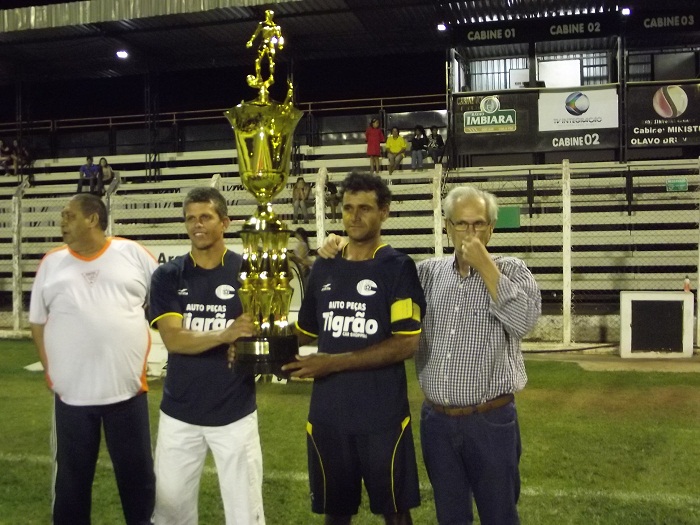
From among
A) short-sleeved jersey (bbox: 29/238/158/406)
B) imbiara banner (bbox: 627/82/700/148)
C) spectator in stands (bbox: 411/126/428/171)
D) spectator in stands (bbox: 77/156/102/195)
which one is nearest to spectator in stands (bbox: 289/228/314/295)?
short-sleeved jersey (bbox: 29/238/158/406)

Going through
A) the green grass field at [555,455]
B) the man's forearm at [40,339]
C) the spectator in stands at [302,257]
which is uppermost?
the spectator in stands at [302,257]

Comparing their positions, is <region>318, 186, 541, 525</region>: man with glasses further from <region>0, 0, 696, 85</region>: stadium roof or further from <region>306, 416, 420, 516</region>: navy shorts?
<region>0, 0, 696, 85</region>: stadium roof

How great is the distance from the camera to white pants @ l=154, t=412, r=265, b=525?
11.5ft

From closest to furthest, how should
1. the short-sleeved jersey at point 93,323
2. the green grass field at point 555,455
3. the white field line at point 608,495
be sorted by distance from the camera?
the short-sleeved jersey at point 93,323
the green grass field at point 555,455
the white field line at point 608,495

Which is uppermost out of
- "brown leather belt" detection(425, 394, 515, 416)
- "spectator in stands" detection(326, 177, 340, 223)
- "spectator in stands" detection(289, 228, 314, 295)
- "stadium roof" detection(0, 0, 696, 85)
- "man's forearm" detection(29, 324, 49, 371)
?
"stadium roof" detection(0, 0, 696, 85)

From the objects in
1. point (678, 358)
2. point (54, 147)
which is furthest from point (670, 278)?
point (54, 147)

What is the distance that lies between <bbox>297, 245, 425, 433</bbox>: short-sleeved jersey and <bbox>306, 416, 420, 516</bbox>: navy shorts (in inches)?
2.2

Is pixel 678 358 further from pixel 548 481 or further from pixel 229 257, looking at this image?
pixel 229 257

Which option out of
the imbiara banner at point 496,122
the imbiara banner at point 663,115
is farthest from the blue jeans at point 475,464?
the imbiara banner at point 663,115

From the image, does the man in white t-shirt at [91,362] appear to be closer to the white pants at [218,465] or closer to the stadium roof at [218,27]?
the white pants at [218,465]

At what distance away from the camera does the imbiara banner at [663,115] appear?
15.8 meters

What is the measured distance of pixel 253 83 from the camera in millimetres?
3484

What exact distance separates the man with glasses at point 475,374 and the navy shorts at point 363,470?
0.11m

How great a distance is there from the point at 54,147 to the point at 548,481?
21.4 metres
